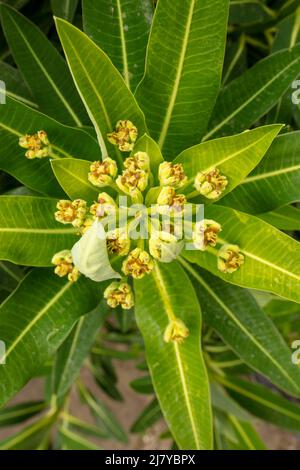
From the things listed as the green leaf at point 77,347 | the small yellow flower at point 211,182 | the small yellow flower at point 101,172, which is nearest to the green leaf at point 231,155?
the small yellow flower at point 211,182

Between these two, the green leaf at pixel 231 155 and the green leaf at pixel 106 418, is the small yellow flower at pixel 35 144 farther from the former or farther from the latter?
the green leaf at pixel 106 418

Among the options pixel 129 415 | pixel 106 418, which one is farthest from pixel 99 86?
pixel 129 415

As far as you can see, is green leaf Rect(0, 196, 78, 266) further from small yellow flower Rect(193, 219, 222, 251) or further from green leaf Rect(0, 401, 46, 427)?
green leaf Rect(0, 401, 46, 427)

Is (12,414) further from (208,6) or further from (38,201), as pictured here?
(208,6)

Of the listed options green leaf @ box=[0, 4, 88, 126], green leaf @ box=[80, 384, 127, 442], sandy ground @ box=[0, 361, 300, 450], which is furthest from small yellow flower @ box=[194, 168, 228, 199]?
sandy ground @ box=[0, 361, 300, 450]
